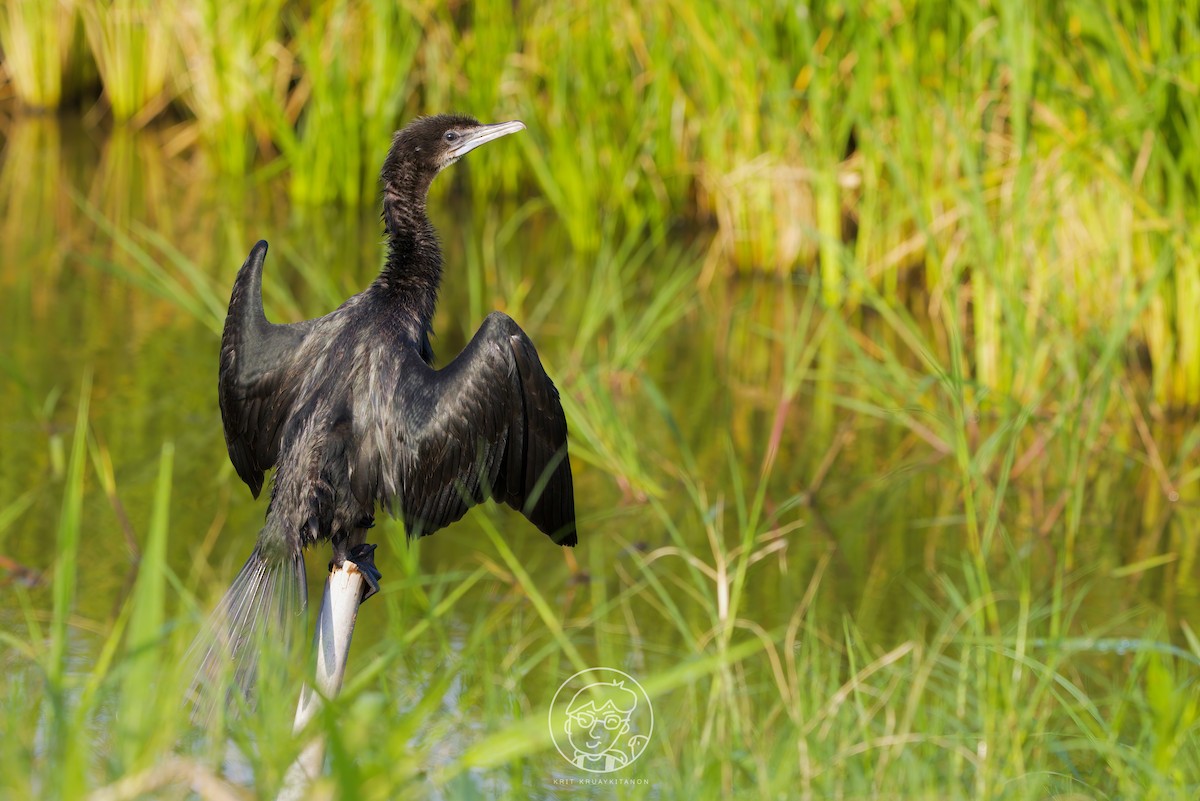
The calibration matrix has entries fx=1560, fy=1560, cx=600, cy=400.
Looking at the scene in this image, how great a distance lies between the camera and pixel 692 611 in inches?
166

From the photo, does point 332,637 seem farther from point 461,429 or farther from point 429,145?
point 429,145

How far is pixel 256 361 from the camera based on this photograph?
3.05 m

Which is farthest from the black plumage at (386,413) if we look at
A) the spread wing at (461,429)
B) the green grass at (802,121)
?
the green grass at (802,121)

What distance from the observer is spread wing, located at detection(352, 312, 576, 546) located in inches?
114

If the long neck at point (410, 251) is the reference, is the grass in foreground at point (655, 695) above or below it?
below

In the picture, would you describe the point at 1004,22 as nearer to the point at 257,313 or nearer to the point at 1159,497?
the point at 1159,497

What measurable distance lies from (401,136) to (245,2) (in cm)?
565

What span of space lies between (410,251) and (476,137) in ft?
1.10

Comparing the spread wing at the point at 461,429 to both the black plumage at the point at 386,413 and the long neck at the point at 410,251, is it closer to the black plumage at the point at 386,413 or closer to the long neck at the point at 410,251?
the black plumage at the point at 386,413

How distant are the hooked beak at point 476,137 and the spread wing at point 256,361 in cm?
43

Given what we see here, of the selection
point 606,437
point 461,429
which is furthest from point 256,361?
point 606,437

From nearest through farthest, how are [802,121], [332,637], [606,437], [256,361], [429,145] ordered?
[332,637], [256,361], [429,145], [606,437], [802,121]

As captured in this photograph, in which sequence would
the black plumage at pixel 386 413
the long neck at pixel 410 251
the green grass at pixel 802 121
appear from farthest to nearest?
the green grass at pixel 802 121, the long neck at pixel 410 251, the black plumage at pixel 386 413

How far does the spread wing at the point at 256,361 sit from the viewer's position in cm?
304
